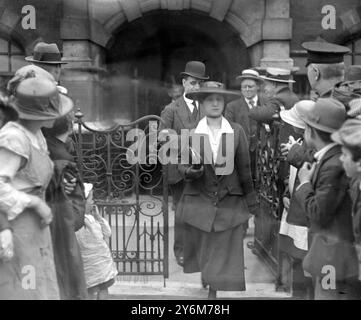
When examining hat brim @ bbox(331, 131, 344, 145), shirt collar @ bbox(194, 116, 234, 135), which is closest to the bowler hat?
hat brim @ bbox(331, 131, 344, 145)

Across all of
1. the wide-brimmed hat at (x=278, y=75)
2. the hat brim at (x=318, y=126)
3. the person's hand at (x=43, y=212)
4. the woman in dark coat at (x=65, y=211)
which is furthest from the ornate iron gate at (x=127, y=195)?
the hat brim at (x=318, y=126)

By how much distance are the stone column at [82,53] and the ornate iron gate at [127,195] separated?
1.03 ft

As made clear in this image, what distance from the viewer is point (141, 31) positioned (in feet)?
7.71

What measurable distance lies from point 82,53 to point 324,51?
0.84 m

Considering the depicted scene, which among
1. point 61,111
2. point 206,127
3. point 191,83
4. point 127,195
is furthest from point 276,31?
point 127,195

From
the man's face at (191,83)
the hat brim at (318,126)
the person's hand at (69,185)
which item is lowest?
the person's hand at (69,185)

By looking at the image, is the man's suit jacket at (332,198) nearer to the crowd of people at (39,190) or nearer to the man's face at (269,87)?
the man's face at (269,87)

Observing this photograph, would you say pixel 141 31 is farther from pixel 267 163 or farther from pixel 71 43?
pixel 267 163

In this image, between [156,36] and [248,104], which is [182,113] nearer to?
[248,104]

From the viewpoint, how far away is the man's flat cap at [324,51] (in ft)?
7.63

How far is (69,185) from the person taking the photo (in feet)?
7.61

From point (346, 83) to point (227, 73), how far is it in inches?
17.3

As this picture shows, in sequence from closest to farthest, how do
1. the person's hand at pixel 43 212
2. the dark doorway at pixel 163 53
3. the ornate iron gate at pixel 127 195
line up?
1. the person's hand at pixel 43 212
2. the dark doorway at pixel 163 53
3. the ornate iron gate at pixel 127 195
